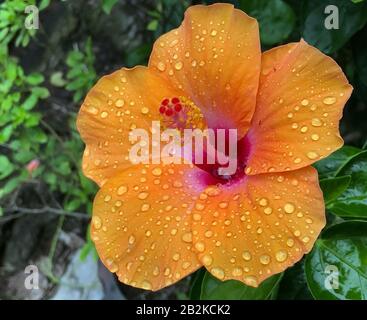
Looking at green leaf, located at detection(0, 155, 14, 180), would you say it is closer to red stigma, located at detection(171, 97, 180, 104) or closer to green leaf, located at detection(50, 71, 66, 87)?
green leaf, located at detection(50, 71, 66, 87)

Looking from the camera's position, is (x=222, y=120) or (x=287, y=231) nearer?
(x=287, y=231)

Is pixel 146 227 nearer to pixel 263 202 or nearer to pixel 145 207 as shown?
pixel 145 207

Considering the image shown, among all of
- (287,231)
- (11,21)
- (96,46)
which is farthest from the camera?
(96,46)

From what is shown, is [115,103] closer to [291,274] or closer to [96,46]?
[291,274]

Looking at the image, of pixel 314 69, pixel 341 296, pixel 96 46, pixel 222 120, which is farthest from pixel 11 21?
pixel 341 296


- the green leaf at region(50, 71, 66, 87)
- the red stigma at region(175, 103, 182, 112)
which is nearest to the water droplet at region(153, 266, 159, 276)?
the red stigma at region(175, 103, 182, 112)
